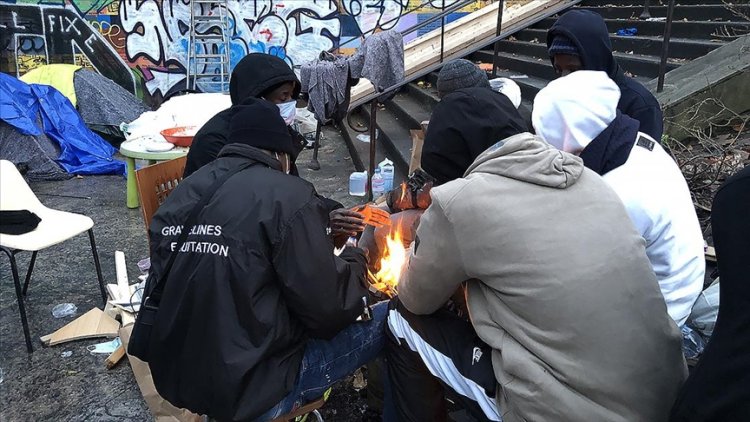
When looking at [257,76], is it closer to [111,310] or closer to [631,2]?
[111,310]

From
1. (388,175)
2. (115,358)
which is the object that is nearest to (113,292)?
Result: (115,358)

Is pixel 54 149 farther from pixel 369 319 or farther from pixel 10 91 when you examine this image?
pixel 369 319

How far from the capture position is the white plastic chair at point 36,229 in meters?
3.72

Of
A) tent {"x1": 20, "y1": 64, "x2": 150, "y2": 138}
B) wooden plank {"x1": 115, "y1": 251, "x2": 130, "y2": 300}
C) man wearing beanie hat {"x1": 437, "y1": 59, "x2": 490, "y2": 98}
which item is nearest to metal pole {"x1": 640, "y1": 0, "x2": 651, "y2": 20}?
man wearing beanie hat {"x1": 437, "y1": 59, "x2": 490, "y2": 98}

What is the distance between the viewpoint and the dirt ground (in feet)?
10.4

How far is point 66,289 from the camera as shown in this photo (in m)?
4.49

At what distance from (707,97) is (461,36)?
503 centimetres

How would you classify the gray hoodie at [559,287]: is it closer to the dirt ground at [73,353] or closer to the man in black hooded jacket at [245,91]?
the dirt ground at [73,353]

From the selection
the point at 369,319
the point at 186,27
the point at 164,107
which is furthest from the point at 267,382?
the point at 186,27

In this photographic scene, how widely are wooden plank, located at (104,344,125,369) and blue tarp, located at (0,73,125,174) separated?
472 cm

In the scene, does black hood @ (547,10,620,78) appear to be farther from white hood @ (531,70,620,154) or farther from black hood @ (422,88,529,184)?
black hood @ (422,88,529,184)

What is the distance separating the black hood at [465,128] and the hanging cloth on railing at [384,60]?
13.6 ft

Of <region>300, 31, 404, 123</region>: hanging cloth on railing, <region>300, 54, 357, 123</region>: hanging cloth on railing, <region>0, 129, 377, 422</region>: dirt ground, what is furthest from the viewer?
<region>300, 54, 357, 123</region>: hanging cloth on railing

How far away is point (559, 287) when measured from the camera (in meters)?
1.72
